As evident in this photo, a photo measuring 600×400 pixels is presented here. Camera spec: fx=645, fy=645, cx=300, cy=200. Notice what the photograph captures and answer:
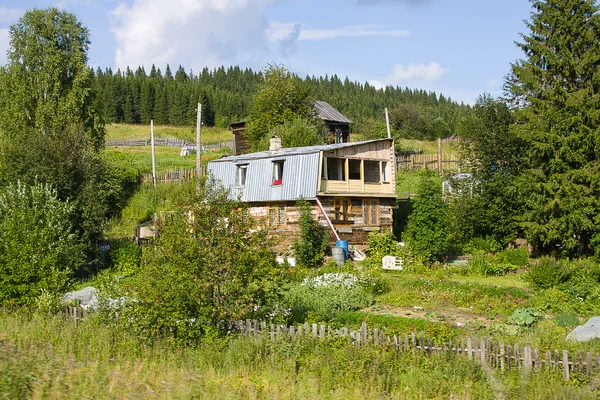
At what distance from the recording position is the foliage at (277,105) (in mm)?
47844

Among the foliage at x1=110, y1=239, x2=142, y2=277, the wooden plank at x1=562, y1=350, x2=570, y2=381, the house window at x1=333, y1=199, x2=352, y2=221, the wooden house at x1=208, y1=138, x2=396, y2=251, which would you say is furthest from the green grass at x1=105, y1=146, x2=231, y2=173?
the wooden plank at x1=562, y1=350, x2=570, y2=381

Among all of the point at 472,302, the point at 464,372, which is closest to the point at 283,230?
the point at 472,302

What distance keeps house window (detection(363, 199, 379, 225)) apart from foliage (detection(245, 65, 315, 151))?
54.2 feet

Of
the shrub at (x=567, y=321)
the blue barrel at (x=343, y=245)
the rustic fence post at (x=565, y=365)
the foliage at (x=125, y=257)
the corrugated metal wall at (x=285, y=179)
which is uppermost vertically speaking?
the corrugated metal wall at (x=285, y=179)

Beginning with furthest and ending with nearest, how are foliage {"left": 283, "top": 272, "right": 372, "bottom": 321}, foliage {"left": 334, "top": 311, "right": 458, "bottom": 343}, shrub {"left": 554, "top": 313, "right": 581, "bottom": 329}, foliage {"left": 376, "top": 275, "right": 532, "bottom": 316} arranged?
foliage {"left": 376, "top": 275, "right": 532, "bottom": 316}
foliage {"left": 283, "top": 272, "right": 372, "bottom": 321}
shrub {"left": 554, "top": 313, "right": 581, "bottom": 329}
foliage {"left": 334, "top": 311, "right": 458, "bottom": 343}

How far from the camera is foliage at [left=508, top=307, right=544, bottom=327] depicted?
54.1ft

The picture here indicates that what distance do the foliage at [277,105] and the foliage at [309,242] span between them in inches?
760

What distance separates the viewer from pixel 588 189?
2675cm

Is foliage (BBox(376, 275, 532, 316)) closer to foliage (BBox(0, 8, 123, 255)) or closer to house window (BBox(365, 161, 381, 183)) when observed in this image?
house window (BBox(365, 161, 381, 183))

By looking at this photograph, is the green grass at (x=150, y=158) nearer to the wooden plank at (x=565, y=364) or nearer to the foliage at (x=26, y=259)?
the foliage at (x=26, y=259)

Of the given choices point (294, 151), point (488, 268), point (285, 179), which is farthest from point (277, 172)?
point (488, 268)

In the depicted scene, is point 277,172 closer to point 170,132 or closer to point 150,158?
point 150,158

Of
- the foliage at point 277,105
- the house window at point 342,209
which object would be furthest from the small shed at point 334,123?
the house window at point 342,209

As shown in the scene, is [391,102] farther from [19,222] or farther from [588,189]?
[19,222]
